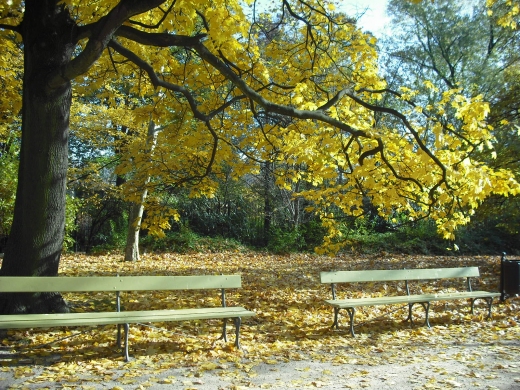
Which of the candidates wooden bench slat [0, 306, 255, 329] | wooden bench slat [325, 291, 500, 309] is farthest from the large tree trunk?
wooden bench slat [325, 291, 500, 309]

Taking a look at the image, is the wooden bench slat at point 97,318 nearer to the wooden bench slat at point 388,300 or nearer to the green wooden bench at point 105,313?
the green wooden bench at point 105,313

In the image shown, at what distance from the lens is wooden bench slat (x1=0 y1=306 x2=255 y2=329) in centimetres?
420

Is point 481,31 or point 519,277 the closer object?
point 519,277

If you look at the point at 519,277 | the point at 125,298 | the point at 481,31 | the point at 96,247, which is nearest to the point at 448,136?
the point at 519,277

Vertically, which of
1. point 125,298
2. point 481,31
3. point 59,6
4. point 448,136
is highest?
point 481,31

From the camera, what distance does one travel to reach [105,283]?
16.3 feet

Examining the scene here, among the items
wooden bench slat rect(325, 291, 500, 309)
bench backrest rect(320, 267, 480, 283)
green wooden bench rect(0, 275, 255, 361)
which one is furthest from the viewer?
bench backrest rect(320, 267, 480, 283)

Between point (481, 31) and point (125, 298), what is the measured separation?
19.4 m

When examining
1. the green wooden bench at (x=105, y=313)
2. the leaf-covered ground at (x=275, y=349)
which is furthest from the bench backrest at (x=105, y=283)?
the leaf-covered ground at (x=275, y=349)

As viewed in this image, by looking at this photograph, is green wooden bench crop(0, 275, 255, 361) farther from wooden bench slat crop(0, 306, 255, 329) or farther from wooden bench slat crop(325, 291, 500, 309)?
wooden bench slat crop(325, 291, 500, 309)

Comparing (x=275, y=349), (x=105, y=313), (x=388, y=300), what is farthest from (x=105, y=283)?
(x=388, y=300)

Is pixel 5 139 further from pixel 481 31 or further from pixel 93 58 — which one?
pixel 481 31

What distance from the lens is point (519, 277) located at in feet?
26.5

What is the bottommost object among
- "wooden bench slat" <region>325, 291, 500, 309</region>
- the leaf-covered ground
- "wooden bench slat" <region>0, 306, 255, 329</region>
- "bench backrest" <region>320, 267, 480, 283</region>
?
the leaf-covered ground
